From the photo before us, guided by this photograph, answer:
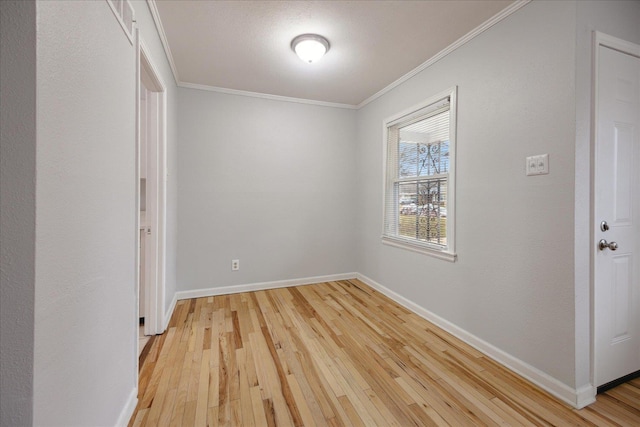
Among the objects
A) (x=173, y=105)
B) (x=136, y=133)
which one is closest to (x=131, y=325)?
(x=136, y=133)

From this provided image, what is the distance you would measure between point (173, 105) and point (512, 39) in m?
3.03

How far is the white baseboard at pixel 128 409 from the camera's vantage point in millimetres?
1373

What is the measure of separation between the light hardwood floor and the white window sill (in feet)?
2.14

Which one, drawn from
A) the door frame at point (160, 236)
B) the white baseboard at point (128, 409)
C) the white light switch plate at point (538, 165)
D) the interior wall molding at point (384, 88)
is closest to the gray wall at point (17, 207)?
the white baseboard at point (128, 409)

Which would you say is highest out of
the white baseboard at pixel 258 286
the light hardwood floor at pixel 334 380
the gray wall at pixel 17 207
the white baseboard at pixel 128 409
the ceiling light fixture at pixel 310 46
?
the ceiling light fixture at pixel 310 46

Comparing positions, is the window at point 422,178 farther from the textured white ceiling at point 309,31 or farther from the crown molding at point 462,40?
the textured white ceiling at point 309,31

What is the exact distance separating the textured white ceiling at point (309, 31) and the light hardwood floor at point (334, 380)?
2.48m

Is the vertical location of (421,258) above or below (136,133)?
below

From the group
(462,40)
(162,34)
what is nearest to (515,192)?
(462,40)

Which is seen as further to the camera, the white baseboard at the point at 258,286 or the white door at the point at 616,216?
the white baseboard at the point at 258,286

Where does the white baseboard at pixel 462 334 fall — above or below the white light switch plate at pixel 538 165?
below

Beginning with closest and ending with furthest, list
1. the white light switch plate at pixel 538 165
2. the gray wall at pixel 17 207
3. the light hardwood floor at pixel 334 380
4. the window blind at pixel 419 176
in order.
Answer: the gray wall at pixel 17 207 → the light hardwood floor at pixel 334 380 → the white light switch plate at pixel 538 165 → the window blind at pixel 419 176

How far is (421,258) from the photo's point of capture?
2.79 m

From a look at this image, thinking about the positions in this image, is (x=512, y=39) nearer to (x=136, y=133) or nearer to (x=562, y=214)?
(x=562, y=214)
